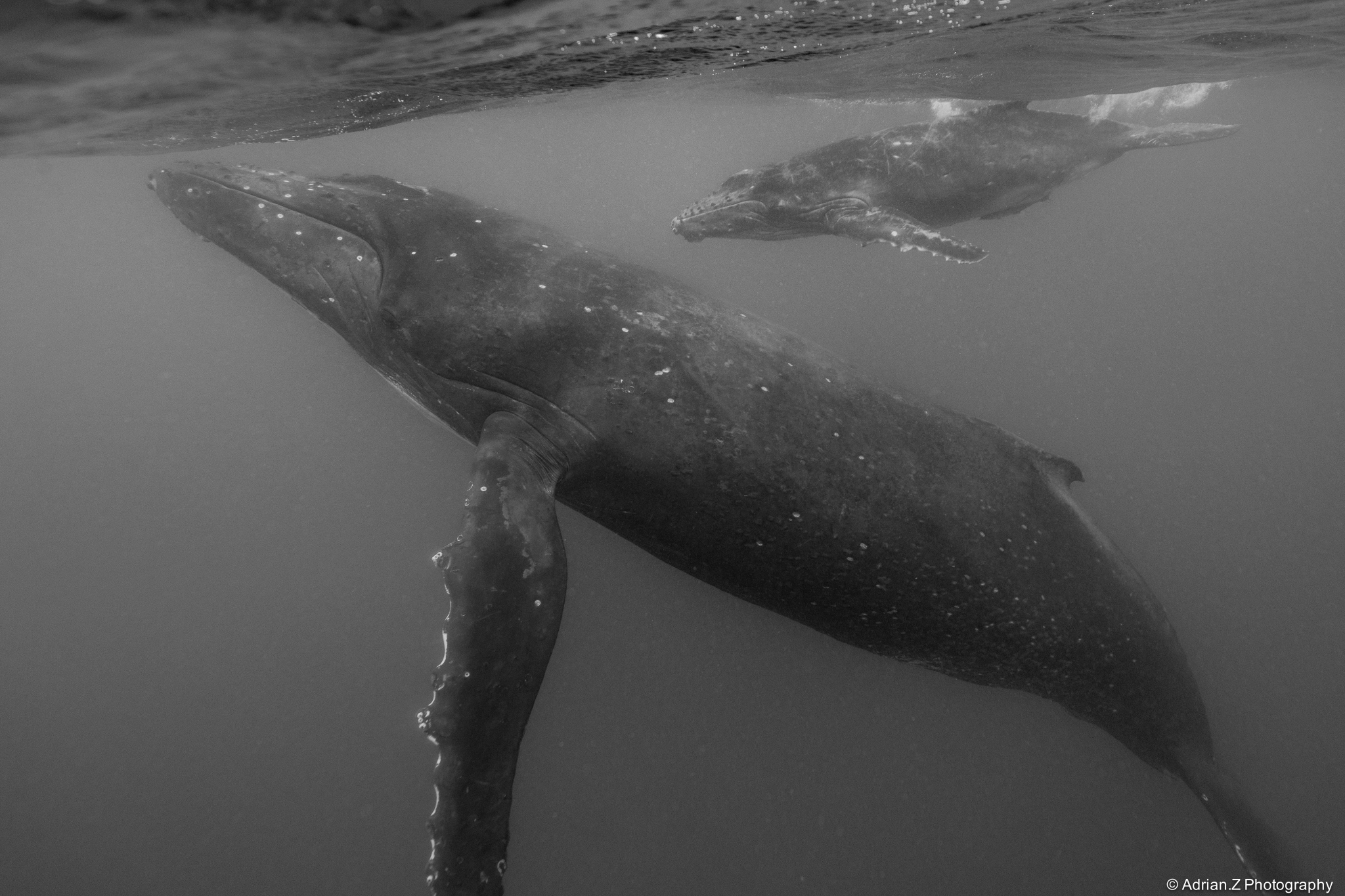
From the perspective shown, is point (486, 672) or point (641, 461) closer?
point (486, 672)

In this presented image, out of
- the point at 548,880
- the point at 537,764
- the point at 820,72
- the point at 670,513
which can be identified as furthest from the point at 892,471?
the point at 537,764

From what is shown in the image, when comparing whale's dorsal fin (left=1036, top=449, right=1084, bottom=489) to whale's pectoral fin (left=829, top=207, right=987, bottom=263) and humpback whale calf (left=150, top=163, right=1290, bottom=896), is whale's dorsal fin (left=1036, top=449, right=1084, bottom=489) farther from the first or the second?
whale's pectoral fin (left=829, top=207, right=987, bottom=263)

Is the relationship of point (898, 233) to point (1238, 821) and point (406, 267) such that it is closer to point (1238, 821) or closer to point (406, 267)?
point (406, 267)

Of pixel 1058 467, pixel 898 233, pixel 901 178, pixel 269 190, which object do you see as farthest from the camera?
pixel 901 178

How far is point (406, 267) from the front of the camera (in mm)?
4953

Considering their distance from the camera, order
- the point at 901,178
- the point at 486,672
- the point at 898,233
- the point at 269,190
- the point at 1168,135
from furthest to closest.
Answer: the point at 1168,135, the point at 901,178, the point at 898,233, the point at 269,190, the point at 486,672

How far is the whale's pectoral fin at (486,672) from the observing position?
3502 mm

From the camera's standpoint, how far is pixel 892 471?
489 centimetres

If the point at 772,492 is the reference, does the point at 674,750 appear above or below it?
below

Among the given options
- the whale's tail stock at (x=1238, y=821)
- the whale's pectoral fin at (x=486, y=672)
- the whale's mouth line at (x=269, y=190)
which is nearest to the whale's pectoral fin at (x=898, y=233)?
the whale's pectoral fin at (x=486, y=672)

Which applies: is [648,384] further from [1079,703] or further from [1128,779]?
[1128,779]

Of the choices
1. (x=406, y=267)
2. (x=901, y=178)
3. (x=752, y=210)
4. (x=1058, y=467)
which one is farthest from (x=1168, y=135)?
(x=406, y=267)

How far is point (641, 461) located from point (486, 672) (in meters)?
1.66

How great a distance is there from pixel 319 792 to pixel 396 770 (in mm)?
2309
